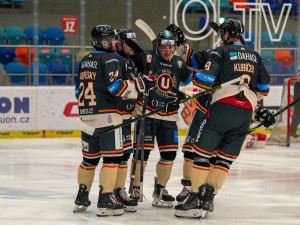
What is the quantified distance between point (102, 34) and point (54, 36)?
7.57m

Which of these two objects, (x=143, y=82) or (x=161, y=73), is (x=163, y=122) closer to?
(x=161, y=73)

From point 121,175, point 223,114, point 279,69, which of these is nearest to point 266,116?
point 223,114

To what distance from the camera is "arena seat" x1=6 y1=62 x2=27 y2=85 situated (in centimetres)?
1030

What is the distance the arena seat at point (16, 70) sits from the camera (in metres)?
10.3

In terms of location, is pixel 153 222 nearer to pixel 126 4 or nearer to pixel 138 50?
pixel 138 50

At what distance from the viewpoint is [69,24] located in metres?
11.8

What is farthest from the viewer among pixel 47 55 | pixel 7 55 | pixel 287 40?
pixel 287 40

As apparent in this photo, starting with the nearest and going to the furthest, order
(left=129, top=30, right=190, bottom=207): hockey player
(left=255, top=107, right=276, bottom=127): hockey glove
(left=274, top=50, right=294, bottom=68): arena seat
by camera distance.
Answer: (left=255, top=107, right=276, bottom=127): hockey glove
(left=129, top=30, right=190, bottom=207): hockey player
(left=274, top=50, right=294, bottom=68): arena seat

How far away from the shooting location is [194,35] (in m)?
11.3

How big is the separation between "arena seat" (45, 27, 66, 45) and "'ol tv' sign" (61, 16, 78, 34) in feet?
0.41

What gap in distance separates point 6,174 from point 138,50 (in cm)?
240

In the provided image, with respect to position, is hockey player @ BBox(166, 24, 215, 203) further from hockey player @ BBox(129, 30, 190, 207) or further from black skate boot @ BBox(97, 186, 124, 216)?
black skate boot @ BBox(97, 186, 124, 216)

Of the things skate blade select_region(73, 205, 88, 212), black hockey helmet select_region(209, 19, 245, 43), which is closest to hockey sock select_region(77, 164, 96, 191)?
skate blade select_region(73, 205, 88, 212)

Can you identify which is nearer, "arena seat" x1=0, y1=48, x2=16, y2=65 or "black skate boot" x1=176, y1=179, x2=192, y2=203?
"black skate boot" x1=176, y1=179, x2=192, y2=203
